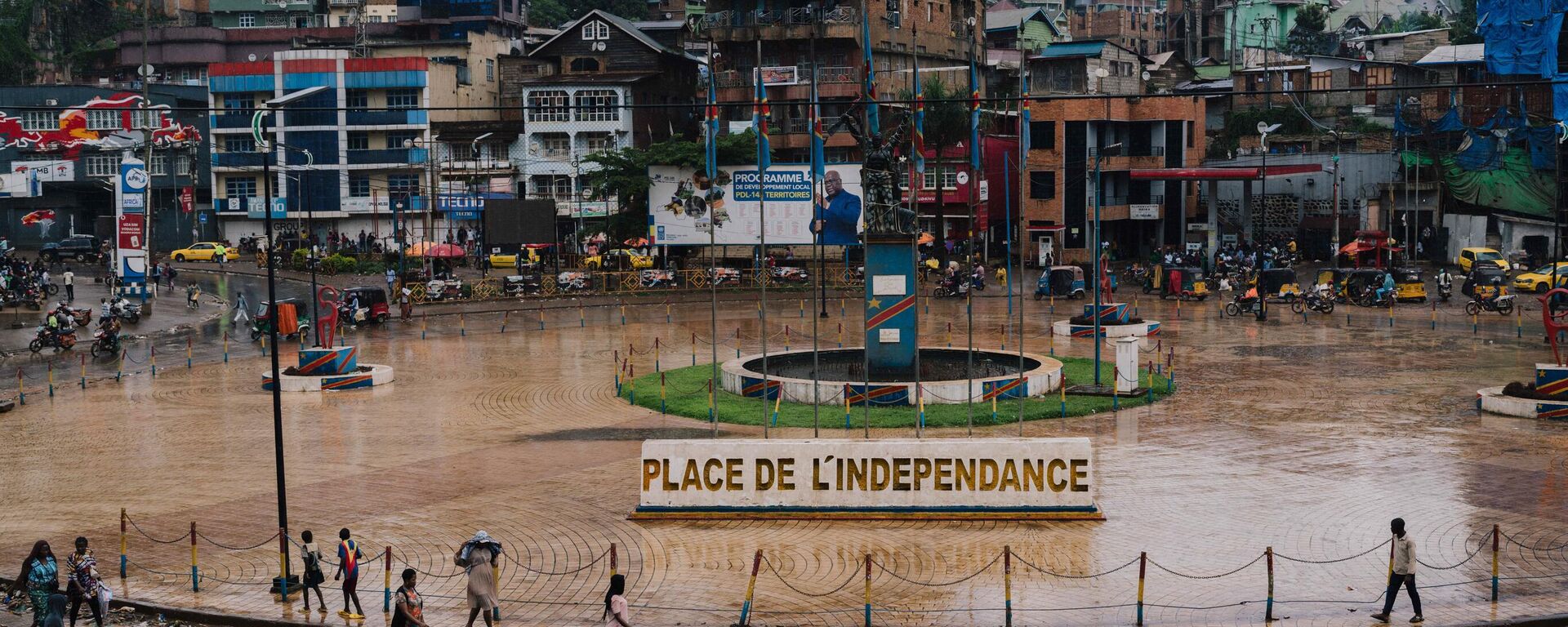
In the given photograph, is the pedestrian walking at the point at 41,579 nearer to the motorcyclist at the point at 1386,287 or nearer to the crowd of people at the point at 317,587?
the crowd of people at the point at 317,587

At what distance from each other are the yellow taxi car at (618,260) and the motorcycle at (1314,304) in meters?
28.9

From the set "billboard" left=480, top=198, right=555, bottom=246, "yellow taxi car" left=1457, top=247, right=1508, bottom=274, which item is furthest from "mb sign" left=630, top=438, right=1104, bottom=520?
"yellow taxi car" left=1457, top=247, right=1508, bottom=274

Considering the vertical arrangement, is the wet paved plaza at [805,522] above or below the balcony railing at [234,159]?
below

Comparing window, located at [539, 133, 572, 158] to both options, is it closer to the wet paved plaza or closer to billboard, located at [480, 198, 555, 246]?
billboard, located at [480, 198, 555, 246]

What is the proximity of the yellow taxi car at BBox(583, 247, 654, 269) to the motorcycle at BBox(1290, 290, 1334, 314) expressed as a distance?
2894 cm

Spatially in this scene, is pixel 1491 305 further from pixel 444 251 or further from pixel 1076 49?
pixel 444 251

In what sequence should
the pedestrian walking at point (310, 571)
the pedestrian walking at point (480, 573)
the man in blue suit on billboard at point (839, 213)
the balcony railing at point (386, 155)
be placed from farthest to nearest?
the balcony railing at point (386, 155) → the man in blue suit on billboard at point (839, 213) → the pedestrian walking at point (310, 571) → the pedestrian walking at point (480, 573)

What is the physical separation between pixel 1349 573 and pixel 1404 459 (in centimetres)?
740

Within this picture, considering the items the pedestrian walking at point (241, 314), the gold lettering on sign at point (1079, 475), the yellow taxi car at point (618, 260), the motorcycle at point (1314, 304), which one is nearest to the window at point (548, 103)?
the yellow taxi car at point (618, 260)

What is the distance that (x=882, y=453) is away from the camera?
825 inches

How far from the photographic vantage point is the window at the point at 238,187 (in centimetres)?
8325

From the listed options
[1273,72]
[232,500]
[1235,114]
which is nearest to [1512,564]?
[232,500]

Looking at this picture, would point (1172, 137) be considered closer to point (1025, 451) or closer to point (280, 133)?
point (280, 133)

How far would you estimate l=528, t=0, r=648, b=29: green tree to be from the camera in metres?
112
